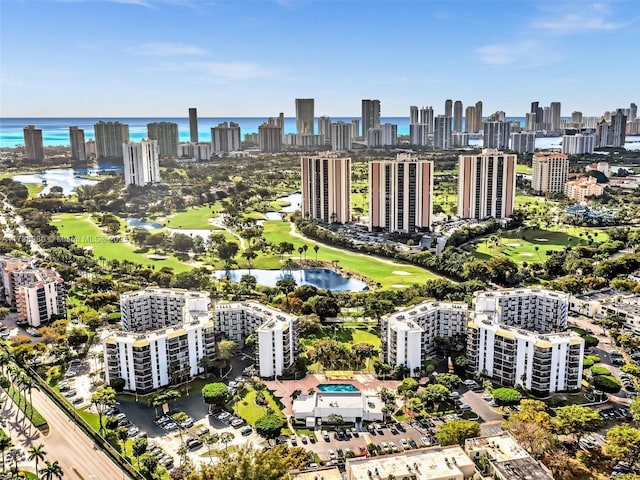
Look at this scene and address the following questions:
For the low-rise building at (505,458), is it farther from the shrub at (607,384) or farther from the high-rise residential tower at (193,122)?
the high-rise residential tower at (193,122)

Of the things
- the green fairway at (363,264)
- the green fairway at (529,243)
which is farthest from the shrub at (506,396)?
the green fairway at (529,243)

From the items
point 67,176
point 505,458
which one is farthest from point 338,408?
point 67,176

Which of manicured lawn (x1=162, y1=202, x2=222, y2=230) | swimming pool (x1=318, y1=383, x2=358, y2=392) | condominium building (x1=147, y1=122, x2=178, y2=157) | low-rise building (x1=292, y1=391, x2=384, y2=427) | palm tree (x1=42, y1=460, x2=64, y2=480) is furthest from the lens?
condominium building (x1=147, y1=122, x2=178, y2=157)

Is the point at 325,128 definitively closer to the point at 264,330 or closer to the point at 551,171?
the point at 551,171

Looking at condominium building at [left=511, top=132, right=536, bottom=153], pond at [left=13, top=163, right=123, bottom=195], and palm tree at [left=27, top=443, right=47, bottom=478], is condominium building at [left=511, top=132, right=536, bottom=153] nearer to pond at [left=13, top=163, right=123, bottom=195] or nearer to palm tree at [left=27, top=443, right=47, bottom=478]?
pond at [left=13, top=163, right=123, bottom=195]

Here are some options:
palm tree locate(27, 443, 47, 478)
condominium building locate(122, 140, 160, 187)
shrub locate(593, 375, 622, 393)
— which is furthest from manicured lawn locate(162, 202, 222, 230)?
shrub locate(593, 375, 622, 393)

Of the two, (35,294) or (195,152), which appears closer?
(35,294)
